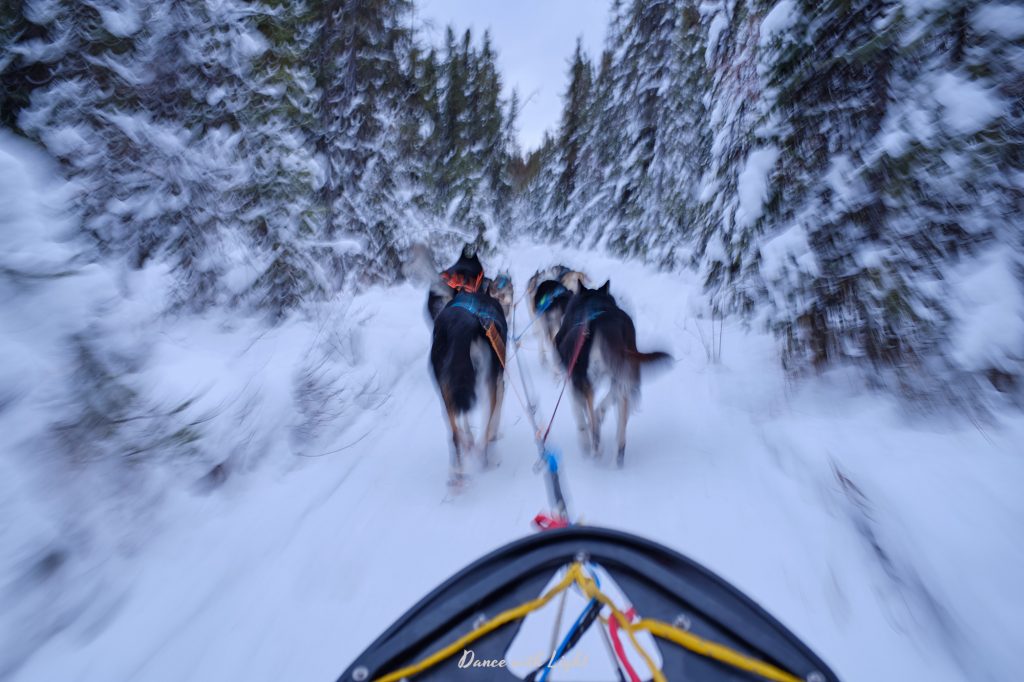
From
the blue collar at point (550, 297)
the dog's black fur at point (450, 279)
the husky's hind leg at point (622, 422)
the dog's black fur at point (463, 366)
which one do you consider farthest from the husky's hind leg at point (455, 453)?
the blue collar at point (550, 297)

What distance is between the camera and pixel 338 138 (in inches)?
347

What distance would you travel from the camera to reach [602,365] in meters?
3.35

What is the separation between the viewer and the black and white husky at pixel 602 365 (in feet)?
10.6

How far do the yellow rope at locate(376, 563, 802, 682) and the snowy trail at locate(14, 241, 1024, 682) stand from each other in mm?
948

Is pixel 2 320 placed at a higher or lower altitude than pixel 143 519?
higher

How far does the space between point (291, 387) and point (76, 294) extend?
1655 millimetres

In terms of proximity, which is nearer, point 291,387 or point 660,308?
point 291,387

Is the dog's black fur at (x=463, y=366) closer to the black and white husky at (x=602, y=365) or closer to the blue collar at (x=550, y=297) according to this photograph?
the black and white husky at (x=602, y=365)

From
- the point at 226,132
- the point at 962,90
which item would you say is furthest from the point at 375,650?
the point at 226,132

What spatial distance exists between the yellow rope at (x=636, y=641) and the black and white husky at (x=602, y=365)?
215cm

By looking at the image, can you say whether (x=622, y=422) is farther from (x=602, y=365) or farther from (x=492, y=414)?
(x=492, y=414)

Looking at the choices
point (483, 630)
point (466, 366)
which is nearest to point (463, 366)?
point (466, 366)

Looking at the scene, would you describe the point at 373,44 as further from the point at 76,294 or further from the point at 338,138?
the point at 76,294

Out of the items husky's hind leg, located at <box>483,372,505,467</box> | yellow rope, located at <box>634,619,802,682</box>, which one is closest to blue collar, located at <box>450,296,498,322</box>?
husky's hind leg, located at <box>483,372,505,467</box>
